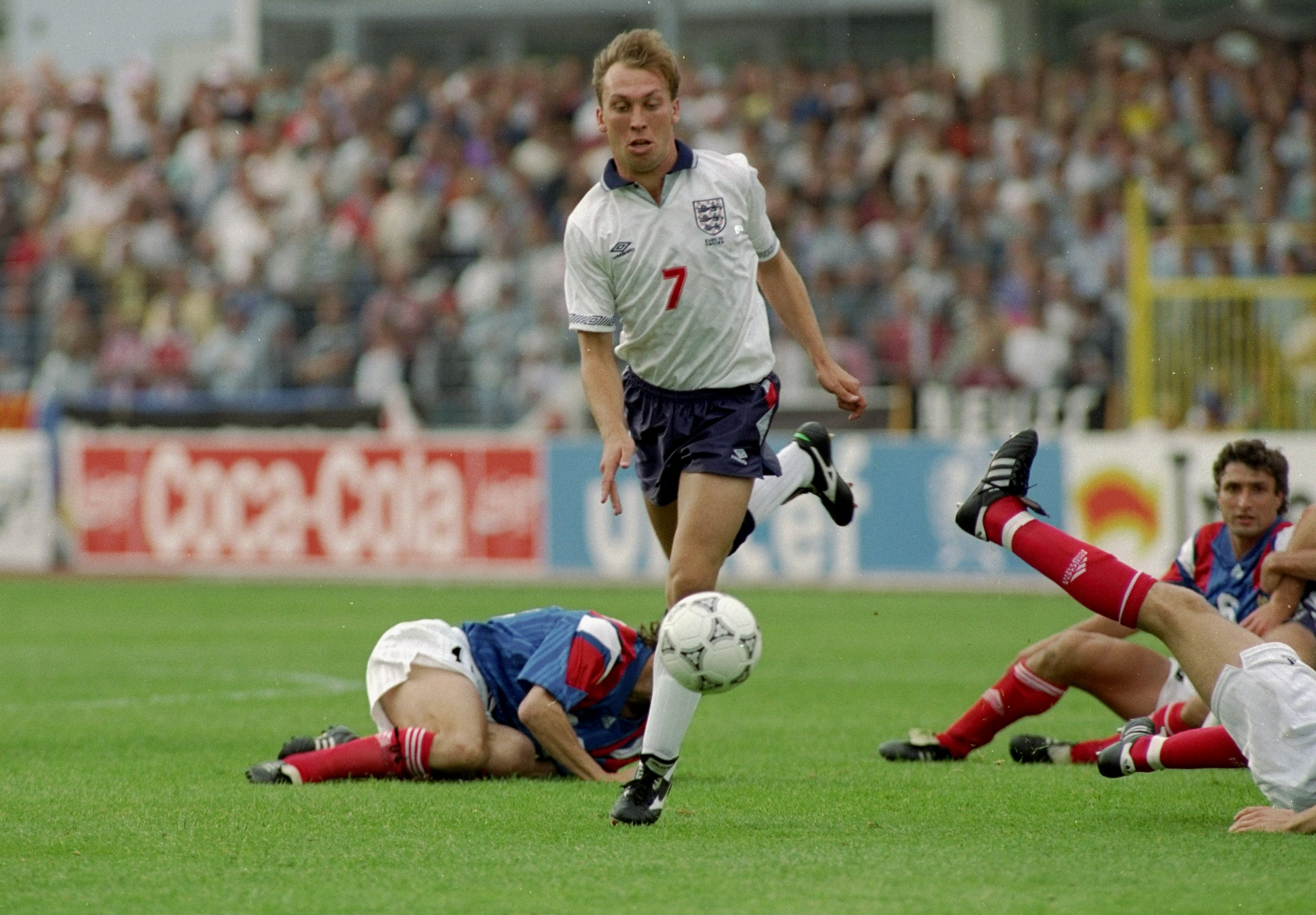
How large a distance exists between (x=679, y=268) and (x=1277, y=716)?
7.45 feet

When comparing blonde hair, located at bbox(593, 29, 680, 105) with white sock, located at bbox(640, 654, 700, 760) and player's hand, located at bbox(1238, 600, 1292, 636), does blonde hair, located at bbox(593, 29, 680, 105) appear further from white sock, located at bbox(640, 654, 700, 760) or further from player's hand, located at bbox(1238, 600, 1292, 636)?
player's hand, located at bbox(1238, 600, 1292, 636)

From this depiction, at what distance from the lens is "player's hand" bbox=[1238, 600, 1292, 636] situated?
603cm

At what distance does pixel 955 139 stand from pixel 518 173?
481 cm

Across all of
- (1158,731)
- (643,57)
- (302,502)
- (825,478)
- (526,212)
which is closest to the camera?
(643,57)

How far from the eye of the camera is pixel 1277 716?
5.12 metres

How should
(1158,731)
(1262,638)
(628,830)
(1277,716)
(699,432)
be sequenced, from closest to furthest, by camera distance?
(1277,716) → (628,830) → (1262,638) → (699,432) → (1158,731)

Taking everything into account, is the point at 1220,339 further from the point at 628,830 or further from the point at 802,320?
the point at 628,830

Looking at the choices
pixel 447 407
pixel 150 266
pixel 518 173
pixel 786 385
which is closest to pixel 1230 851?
pixel 786 385

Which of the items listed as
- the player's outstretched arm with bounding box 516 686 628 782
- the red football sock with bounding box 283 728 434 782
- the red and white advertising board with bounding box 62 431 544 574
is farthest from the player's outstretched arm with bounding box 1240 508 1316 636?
the red and white advertising board with bounding box 62 431 544 574

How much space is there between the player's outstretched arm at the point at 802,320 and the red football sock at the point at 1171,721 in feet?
5.15

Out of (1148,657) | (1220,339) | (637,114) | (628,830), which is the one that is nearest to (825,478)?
(1148,657)

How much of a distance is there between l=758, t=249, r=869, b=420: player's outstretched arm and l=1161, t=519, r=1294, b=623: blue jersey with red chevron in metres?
1.28

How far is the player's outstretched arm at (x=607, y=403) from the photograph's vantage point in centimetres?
553

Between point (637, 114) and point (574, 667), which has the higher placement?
point (637, 114)
